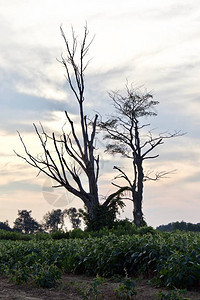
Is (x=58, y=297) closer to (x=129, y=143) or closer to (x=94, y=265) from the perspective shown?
(x=94, y=265)

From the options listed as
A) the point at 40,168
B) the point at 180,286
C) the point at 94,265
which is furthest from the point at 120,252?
the point at 40,168

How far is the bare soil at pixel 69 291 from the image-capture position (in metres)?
5.69

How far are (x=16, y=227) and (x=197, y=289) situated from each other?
123 ft

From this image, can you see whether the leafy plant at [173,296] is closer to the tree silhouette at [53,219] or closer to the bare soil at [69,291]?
the bare soil at [69,291]

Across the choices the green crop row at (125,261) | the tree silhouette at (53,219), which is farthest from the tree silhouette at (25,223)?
the green crop row at (125,261)

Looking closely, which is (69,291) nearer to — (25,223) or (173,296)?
(173,296)

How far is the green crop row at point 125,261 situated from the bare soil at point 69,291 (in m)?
0.16

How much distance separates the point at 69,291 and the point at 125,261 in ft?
4.05

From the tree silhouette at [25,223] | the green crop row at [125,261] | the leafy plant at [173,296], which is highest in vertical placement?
the tree silhouette at [25,223]

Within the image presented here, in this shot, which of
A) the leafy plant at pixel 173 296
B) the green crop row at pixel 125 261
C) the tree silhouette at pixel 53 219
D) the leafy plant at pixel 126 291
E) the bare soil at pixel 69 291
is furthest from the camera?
the tree silhouette at pixel 53 219

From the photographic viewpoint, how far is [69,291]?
6.35 metres

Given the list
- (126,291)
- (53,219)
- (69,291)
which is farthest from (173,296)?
(53,219)

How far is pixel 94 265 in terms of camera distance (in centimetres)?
759

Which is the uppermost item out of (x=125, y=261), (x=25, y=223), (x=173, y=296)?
(x=25, y=223)
